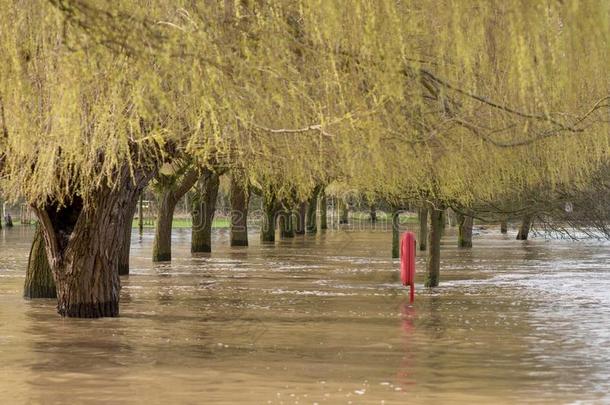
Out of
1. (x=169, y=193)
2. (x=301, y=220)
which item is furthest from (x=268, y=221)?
(x=169, y=193)

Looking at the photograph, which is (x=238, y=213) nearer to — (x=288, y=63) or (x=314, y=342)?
(x=314, y=342)

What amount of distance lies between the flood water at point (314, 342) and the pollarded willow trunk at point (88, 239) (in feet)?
1.70

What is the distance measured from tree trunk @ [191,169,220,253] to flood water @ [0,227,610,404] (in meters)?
9.17

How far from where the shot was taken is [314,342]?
19172mm

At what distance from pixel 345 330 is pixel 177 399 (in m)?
7.64

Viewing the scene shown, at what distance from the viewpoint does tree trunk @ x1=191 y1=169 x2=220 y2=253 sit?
45.5 meters

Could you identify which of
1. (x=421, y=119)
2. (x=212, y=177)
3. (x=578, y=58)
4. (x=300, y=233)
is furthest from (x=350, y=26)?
(x=300, y=233)

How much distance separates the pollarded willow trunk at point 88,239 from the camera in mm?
19797

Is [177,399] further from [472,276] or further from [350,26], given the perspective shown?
[472,276]

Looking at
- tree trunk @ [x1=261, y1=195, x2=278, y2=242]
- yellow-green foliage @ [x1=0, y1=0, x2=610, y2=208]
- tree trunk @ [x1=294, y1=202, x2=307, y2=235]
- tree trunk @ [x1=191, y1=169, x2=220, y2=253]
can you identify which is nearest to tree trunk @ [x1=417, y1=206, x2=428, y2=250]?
tree trunk @ [x1=191, y1=169, x2=220, y2=253]

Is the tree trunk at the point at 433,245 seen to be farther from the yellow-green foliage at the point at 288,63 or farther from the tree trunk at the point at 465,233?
the tree trunk at the point at 465,233

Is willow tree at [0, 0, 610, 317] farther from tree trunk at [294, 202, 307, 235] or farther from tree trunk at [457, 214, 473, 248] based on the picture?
tree trunk at [294, 202, 307, 235]

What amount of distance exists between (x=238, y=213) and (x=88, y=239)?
107 feet

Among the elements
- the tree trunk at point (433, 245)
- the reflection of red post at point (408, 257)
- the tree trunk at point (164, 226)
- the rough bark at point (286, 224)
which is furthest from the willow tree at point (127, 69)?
the rough bark at point (286, 224)
